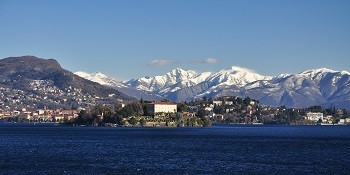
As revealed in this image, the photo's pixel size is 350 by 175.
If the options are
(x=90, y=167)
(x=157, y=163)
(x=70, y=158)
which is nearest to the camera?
(x=90, y=167)

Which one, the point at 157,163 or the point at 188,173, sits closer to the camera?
the point at 188,173

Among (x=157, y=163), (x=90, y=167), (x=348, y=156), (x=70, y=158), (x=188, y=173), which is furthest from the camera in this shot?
(x=348, y=156)

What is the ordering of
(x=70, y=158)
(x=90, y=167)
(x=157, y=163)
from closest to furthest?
(x=90, y=167) < (x=157, y=163) < (x=70, y=158)

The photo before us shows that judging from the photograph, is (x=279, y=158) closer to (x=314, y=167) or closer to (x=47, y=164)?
(x=314, y=167)

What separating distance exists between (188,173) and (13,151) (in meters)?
31.9

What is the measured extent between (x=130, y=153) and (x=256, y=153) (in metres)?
14.8

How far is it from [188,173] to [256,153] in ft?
89.2

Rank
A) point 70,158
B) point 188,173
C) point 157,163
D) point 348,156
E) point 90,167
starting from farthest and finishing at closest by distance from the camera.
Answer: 1. point 348,156
2. point 70,158
3. point 157,163
4. point 90,167
5. point 188,173

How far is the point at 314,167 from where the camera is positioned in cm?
6656

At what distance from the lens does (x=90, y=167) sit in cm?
6412

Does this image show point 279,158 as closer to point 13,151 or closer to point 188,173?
point 188,173

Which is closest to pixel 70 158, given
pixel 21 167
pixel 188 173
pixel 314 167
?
pixel 21 167

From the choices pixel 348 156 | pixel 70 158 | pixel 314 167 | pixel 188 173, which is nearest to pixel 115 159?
pixel 70 158

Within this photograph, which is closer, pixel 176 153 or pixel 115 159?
pixel 115 159
